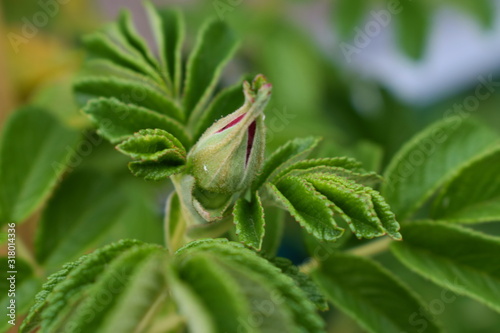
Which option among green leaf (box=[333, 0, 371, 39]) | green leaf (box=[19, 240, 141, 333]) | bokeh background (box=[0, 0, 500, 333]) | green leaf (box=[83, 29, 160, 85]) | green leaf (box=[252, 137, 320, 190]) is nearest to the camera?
green leaf (box=[19, 240, 141, 333])

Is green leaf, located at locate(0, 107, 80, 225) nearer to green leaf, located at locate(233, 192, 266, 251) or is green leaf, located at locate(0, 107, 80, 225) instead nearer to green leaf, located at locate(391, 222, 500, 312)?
green leaf, located at locate(233, 192, 266, 251)

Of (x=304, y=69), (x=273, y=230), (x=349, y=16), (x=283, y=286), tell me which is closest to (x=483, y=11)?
(x=349, y=16)

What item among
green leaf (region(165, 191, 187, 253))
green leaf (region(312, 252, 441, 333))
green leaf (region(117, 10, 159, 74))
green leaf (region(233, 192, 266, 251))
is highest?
green leaf (region(117, 10, 159, 74))

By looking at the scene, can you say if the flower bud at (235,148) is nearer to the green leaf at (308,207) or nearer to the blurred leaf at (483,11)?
the green leaf at (308,207)

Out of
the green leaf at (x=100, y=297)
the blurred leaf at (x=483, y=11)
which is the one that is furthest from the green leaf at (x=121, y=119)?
the blurred leaf at (x=483, y=11)

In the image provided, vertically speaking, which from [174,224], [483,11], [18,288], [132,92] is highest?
[483,11]

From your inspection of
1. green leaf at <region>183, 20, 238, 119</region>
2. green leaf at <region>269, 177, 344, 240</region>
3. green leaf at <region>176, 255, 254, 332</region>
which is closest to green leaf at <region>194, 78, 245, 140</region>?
green leaf at <region>183, 20, 238, 119</region>

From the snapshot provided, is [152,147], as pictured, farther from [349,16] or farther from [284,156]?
[349,16]
